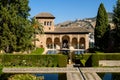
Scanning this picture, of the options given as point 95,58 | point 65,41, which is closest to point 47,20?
point 65,41

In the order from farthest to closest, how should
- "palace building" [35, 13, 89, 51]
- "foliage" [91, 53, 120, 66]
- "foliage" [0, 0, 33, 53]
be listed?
"palace building" [35, 13, 89, 51]
"foliage" [0, 0, 33, 53]
"foliage" [91, 53, 120, 66]

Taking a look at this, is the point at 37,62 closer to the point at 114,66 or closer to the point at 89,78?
the point at 114,66

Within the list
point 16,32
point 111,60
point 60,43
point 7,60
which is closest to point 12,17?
point 16,32

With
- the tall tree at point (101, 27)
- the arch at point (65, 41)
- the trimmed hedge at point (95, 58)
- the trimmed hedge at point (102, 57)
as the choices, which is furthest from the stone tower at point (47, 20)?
the trimmed hedge at point (102, 57)

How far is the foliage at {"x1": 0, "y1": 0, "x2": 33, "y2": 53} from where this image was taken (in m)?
37.6

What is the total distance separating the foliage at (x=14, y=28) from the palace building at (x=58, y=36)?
113 feet

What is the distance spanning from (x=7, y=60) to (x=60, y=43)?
4336 cm

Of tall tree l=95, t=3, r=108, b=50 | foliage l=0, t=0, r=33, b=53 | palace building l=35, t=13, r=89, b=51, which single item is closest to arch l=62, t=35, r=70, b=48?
palace building l=35, t=13, r=89, b=51

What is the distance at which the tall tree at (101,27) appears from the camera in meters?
63.8

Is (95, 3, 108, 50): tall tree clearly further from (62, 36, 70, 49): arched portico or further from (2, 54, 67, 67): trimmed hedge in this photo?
(2, 54, 67, 67): trimmed hedge

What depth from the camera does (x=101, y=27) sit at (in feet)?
211

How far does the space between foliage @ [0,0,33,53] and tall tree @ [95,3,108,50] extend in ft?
90.7

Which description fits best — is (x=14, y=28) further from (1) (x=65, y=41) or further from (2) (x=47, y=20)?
(1) (x=65, y=41)

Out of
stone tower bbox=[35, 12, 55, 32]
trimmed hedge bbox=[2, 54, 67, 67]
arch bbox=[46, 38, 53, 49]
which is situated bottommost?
trimmed hedge bbox=[2, 54, 67, 67]
